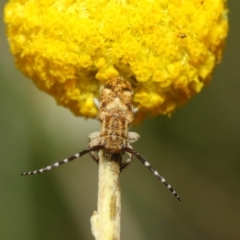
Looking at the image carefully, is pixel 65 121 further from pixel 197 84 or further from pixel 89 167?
pixel 197 84

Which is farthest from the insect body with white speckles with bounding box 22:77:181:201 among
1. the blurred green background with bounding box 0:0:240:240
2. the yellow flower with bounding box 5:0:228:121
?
the blurred green background with bounding box 0:0:240:240

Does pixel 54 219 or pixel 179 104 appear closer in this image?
pixel 179 104

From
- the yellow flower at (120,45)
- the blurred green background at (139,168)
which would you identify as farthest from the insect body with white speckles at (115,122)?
the blurred green background at (139,168)

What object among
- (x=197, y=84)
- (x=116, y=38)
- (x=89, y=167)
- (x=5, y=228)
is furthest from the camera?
(x=89, y=167)

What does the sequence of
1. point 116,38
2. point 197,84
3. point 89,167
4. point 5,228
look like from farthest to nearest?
point 89,167 < point 5,228 < point 197,84 < point 116,38

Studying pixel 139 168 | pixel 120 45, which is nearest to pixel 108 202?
pixel 120 45

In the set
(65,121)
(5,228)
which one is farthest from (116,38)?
(5,228)

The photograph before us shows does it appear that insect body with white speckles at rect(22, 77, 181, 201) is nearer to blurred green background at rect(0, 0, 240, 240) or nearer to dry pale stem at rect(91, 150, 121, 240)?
dry pale stem at rect(91, 150, 121, 240)

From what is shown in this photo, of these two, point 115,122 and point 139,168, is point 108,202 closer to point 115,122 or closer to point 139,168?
point 115,122
